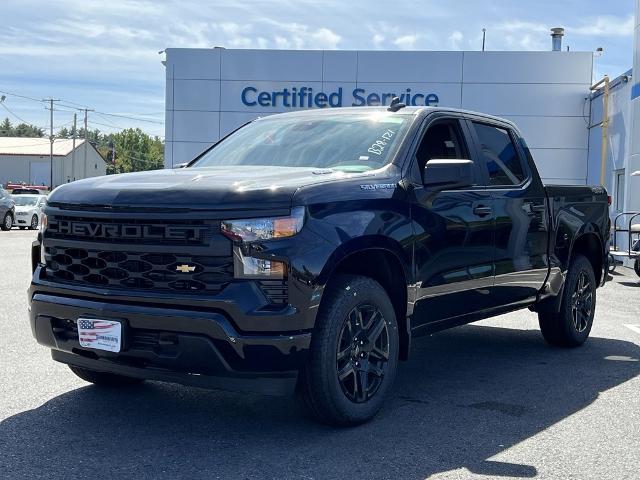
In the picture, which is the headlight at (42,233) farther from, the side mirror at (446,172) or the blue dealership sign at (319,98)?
the blue dealership sign at (319,98)

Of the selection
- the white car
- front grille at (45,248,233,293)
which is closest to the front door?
front grille at (45,248,233,293)

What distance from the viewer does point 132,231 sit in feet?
13.6

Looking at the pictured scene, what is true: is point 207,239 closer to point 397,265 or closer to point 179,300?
point 179,300

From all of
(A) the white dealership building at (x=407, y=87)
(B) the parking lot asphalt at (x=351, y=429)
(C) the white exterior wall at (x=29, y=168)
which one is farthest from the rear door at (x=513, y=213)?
(C) the white exterior wall at (x=29, y=168)

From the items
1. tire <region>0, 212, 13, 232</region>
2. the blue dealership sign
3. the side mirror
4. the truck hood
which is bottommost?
tire <region>0, 212, 13, 232</region>

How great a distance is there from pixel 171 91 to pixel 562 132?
1308 centimetres

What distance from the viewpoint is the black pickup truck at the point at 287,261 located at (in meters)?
4.00

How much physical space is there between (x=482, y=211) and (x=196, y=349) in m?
A: 2.50

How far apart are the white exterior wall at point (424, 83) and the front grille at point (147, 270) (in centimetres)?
2256

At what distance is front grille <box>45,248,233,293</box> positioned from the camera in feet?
13.1

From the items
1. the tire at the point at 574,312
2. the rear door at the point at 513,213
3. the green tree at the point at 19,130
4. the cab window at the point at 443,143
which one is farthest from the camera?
the green tree at the point at 19,130

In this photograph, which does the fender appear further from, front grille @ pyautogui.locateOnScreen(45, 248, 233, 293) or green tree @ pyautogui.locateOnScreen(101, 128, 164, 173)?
green tree @ pyautogui.locateOnScreen(101, 128, 164, 173)

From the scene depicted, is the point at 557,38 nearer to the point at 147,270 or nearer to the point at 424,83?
the point at 424,83

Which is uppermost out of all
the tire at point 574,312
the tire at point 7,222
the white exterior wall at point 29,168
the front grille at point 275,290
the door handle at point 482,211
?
the white exterior wall at point 29,168
